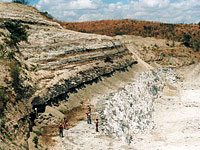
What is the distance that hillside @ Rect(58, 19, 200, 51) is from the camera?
5854 cm

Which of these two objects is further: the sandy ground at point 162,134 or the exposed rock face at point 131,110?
the exposed rock face at point 131,110

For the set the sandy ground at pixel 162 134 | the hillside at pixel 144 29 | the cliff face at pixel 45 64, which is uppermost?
the hillside at pixel 144 29

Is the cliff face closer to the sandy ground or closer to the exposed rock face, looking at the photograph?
the sandy ground

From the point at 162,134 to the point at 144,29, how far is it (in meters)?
48.8

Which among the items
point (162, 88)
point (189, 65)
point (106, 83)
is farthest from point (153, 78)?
point (189, 65)

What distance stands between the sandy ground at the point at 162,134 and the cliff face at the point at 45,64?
3.27 meters

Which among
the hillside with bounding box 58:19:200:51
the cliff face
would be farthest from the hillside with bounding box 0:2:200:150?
the hillside with bounding box 58:19:200:51

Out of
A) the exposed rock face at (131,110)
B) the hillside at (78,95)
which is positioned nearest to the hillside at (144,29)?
the hillside at (78,95)

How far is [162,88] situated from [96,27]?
121 feet

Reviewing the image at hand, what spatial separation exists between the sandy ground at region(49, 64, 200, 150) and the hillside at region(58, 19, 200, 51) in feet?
103

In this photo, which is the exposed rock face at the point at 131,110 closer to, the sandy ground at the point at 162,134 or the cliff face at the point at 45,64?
the sandy ground at the point at 162,134

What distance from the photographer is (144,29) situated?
2557 inches

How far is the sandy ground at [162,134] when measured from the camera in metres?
15.2

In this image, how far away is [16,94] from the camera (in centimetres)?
1491
